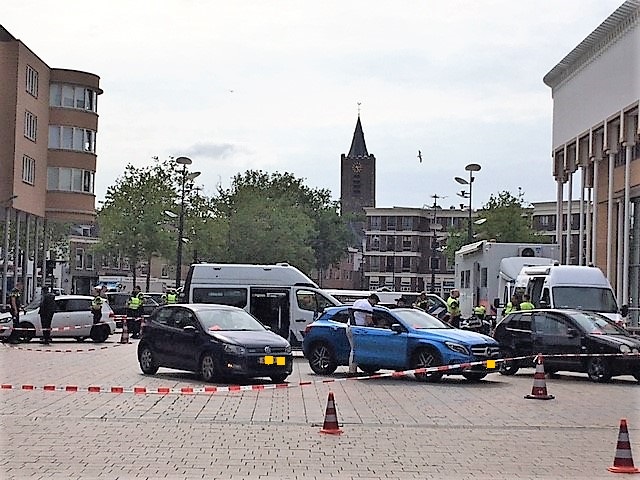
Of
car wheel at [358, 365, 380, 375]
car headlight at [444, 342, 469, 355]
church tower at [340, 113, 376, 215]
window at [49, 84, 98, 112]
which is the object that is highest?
church tower at [340, 113, 376, 215]

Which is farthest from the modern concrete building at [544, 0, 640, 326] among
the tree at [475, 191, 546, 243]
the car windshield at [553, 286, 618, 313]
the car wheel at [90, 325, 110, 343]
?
the car wheel at [90, 325, 110, 343]

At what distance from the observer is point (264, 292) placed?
99.5 feet

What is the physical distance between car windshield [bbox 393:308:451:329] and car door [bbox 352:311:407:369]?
0.31 metres

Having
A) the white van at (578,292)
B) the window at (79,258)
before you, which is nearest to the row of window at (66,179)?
the white van at (578,292)

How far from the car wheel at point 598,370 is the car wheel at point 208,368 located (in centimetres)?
770

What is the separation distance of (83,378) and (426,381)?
6.77 m

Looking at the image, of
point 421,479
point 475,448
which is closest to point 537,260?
point 475,448

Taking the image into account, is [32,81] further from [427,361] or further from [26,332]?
[427,361]

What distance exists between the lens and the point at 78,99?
60.6 metres

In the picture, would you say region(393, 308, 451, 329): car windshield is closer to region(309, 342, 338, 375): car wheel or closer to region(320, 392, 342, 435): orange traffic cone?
region(309, 342, 338, 375): car wheel

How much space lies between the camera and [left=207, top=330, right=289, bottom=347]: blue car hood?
2052 centimetres

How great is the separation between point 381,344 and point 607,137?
30.5 m

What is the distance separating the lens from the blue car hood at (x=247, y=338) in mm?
20516

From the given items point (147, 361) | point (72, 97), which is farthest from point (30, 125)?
point (147, 361)
